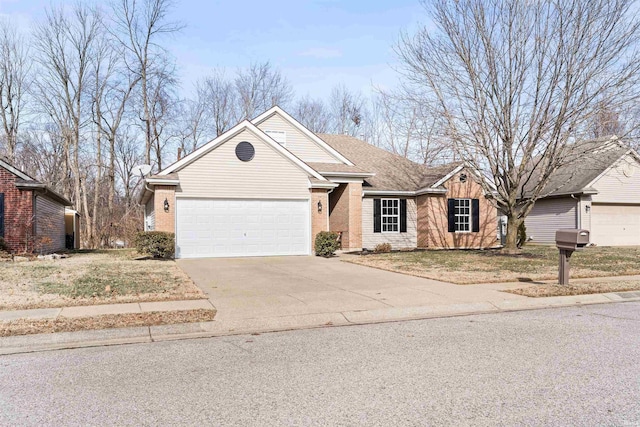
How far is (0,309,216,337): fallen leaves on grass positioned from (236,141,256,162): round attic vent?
1209 centimetres

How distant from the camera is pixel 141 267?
597 inches

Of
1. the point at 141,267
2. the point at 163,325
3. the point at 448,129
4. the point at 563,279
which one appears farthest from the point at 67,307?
the point at 448,129

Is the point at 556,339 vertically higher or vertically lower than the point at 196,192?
lower

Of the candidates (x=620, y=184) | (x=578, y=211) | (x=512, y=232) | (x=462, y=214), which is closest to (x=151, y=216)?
(x=462, y=214)

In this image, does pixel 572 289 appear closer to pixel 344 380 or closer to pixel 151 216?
pixel 344 380

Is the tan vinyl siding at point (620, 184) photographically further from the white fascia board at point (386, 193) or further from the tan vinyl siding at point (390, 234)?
the white fascia board at point (386, 193)

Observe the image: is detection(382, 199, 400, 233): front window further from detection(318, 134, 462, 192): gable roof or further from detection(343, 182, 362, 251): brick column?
detection(343, 182, 362, 251): brick column

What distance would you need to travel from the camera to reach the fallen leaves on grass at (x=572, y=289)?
10289 millimetres

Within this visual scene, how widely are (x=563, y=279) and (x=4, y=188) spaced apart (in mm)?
19109

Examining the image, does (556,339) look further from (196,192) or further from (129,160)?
(129,160)

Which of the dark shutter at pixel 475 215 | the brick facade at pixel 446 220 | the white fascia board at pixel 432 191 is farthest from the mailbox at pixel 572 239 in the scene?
the dark shutter at pixel 475 215

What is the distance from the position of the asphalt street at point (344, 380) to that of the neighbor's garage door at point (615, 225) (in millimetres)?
21914

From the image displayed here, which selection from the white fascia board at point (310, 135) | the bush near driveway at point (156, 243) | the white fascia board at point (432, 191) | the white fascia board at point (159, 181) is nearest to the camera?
the bush near driveway at point (156, 243)

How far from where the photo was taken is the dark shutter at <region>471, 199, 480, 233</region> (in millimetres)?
25000
